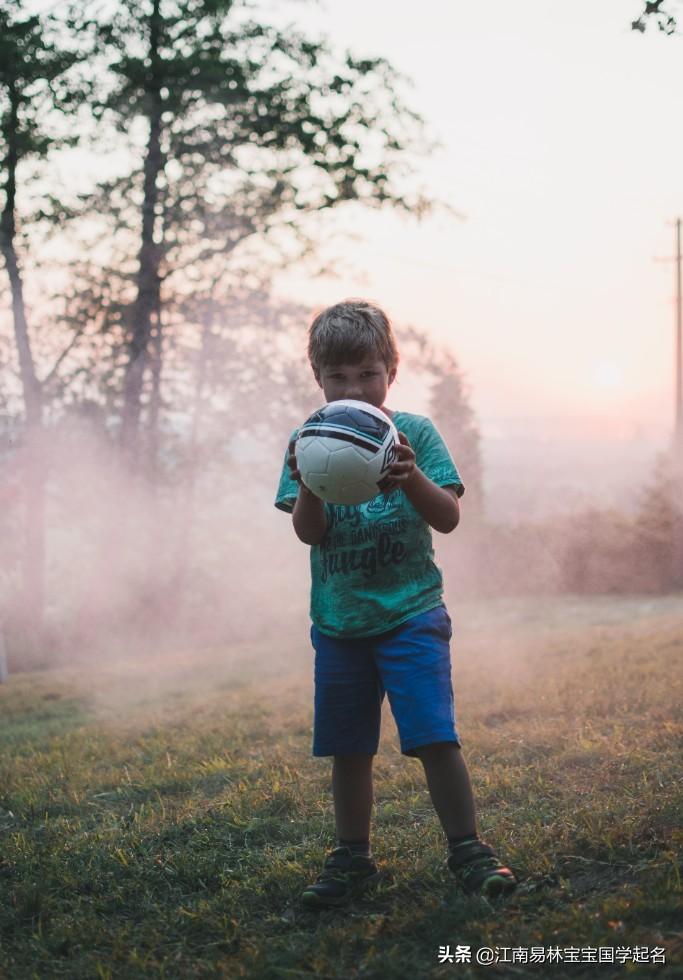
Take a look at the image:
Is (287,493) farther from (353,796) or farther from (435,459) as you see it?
(353,796)

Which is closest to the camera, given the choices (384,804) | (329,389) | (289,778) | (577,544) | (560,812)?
(329,389)

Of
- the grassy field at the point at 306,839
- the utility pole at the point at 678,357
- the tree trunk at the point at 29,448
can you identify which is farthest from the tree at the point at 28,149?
the utility pole at the point at 678,357

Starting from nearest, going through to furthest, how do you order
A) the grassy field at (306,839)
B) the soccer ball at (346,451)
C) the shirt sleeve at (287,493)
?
1. the grassy field at (306,839)
2. the soccer ball at (346,451)
3. the shirt sleeve at (287,493)

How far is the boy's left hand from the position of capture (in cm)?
267

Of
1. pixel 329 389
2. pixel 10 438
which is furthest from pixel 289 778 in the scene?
pixel 10 438

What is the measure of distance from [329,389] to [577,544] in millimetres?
16388

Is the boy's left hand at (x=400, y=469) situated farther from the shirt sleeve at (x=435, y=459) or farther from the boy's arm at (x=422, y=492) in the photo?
the shirt sleeve at (x=435, y=459)

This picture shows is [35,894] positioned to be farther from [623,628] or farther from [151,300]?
[151,300]

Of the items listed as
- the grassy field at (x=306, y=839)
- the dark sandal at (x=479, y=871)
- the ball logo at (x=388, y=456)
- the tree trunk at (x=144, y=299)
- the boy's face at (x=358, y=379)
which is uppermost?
the tree trunk at (x=144, y=299)

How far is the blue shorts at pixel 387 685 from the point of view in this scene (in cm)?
276

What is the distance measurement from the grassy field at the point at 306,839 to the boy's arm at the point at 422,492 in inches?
39.5

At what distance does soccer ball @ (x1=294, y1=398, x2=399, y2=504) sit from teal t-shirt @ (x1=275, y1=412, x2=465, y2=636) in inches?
9.5

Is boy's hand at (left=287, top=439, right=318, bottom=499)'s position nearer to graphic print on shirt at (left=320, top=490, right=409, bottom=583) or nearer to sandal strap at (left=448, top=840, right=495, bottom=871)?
graphic print on shirt at (left=320, top=490, right=409, bottom=583)

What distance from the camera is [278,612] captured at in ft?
52.4
